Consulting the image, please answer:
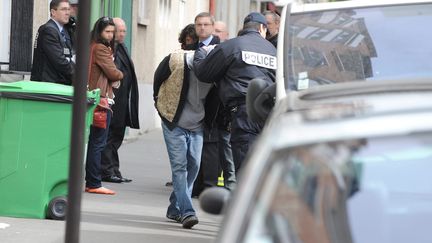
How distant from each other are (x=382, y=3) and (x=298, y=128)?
4.43 metres

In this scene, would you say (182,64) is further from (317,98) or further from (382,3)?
(317,98)

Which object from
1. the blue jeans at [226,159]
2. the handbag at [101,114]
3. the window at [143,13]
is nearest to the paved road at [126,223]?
the blue jeans at [226,159]

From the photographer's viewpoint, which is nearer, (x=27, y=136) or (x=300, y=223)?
(x=300, y=223)

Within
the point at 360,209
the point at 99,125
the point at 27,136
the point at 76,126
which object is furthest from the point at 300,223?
the point at 99,125

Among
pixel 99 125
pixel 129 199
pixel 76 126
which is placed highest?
pixel 76 126

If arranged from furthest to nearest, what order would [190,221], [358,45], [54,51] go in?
[54,51]
[190,221]
[358,45]

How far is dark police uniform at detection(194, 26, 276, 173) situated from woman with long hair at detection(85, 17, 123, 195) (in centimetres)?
232

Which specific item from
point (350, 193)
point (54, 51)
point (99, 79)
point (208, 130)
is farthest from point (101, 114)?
point (350, 193)

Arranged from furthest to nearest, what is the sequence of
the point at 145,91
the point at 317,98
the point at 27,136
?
1. the point at 145,91
2. the point at 27,136
3. the point at 317,98

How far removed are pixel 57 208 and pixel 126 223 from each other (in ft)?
2.22

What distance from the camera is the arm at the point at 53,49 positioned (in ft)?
37.5

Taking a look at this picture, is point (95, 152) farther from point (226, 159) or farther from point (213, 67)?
point (213, 67)

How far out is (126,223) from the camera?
Result: 10.2 m

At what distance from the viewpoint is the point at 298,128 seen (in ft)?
12.5
